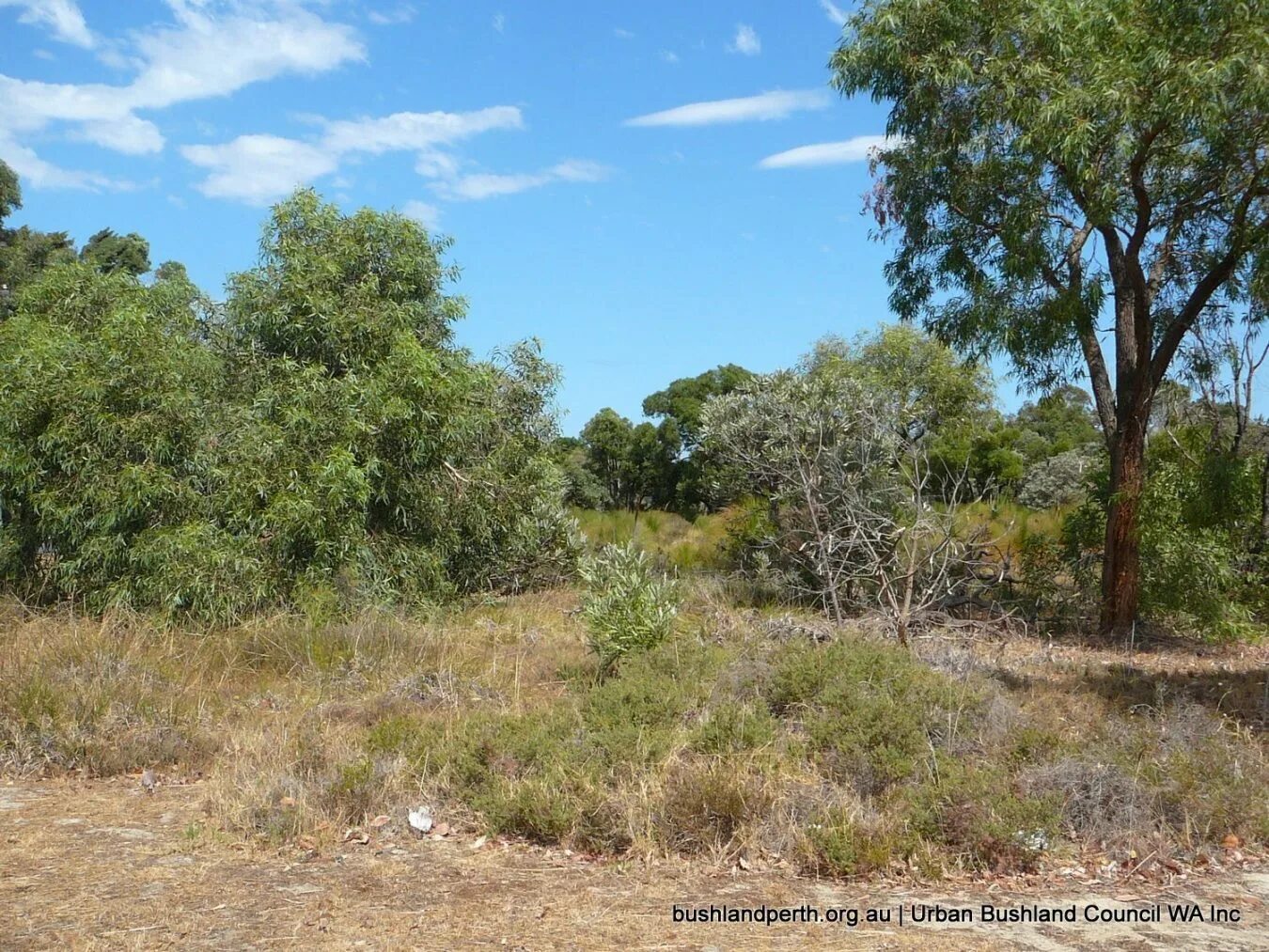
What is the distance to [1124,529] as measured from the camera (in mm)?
11742

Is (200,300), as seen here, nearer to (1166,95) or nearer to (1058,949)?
(1166,95)

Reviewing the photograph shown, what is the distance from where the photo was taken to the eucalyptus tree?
10172mm

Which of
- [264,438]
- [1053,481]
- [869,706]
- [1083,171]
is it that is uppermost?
[1083,171]

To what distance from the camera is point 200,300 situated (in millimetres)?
12562

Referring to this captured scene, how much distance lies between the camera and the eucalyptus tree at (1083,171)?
33.4 ft

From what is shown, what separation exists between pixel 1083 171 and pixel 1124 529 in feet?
12.0

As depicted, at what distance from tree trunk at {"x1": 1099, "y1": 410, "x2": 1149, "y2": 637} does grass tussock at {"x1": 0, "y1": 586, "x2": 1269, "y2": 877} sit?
11.5 feet

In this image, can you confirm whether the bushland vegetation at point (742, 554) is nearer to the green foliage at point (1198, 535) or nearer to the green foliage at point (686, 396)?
the green foliage at point (1198, 535)

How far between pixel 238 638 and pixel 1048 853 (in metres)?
6.46

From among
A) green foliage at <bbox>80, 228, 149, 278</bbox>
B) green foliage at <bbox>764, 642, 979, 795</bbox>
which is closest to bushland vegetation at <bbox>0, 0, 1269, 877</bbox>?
green foliage at <bbox>764, 642, 979, 795</bbox>

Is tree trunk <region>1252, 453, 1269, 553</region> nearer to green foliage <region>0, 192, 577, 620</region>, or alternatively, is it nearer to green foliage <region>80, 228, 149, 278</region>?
green foliage <region>0, 192, 577, 620</region>

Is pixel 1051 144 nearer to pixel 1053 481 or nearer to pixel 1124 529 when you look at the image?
pixel 1124 529

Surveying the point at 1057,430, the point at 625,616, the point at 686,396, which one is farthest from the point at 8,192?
the point at 1057,430

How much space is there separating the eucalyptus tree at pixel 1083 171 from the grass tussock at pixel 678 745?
4393mm
